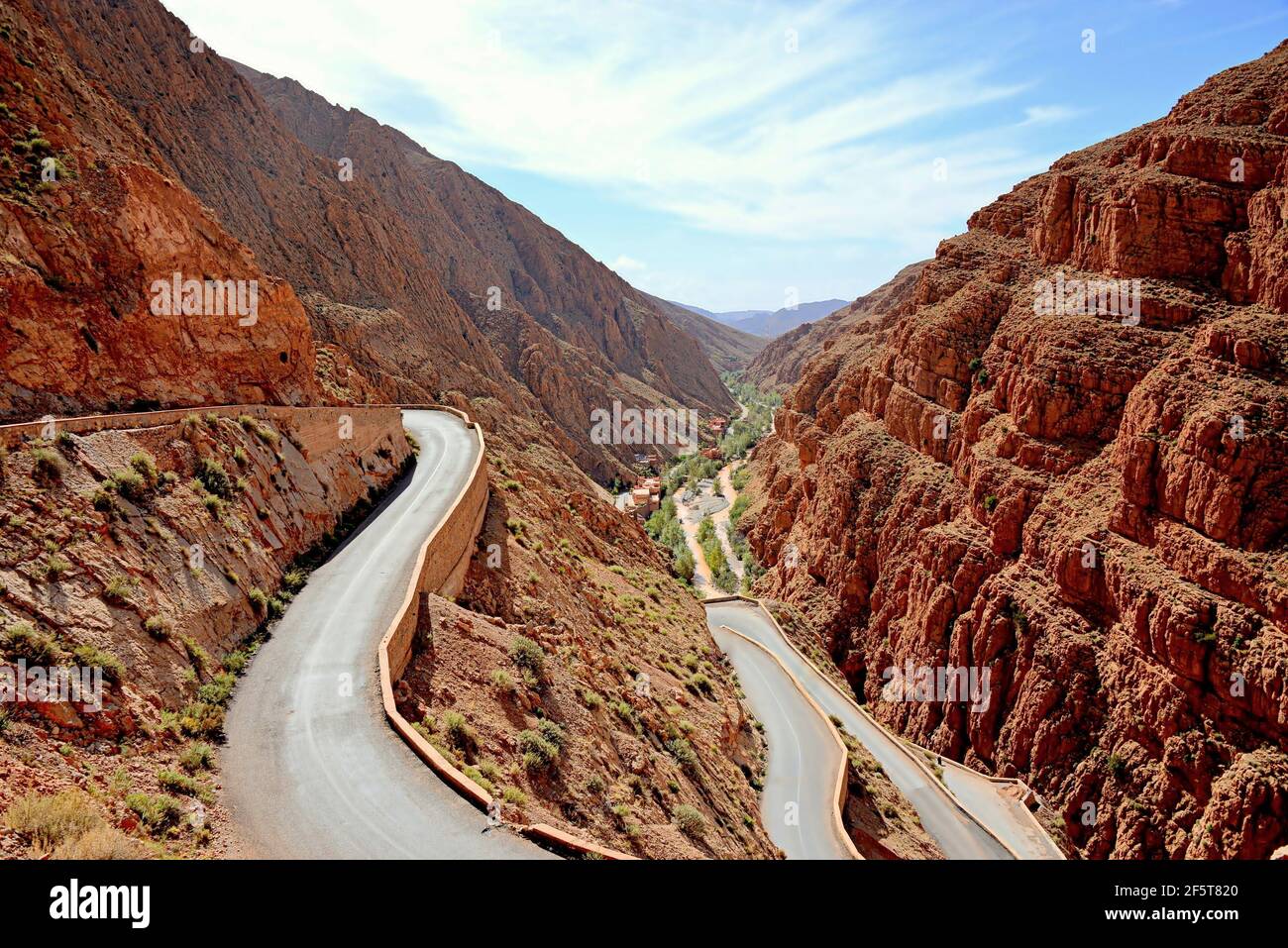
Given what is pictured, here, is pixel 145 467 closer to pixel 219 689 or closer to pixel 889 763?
pixel 219 689

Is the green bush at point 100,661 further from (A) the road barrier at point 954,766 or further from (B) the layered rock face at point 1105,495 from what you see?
(B) the layered rock face at point 1105,495

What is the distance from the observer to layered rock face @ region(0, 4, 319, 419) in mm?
13281

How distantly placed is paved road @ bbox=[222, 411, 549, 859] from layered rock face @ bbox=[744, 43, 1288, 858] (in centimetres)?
2690

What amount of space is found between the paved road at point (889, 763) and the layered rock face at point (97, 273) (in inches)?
792

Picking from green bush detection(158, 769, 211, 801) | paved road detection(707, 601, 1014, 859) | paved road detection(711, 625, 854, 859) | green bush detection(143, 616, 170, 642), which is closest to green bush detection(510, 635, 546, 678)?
green bush detection(143, 616, 170, 642)

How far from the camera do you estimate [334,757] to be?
9797 millimetres

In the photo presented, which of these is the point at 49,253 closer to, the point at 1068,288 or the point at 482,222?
the point at 1068,288

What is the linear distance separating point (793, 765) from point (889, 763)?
7.89 meters

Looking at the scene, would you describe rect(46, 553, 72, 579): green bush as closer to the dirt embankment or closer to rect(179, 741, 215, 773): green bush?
the dirt embankment

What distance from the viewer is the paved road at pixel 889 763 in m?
23.6

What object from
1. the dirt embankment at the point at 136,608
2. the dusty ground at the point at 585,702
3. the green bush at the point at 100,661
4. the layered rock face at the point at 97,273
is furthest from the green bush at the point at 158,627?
the layered rock face at the point at 97,273

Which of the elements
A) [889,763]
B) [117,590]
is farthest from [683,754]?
[889,763]

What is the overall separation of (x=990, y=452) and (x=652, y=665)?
2680cm

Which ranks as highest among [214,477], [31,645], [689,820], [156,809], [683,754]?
[214,477]
